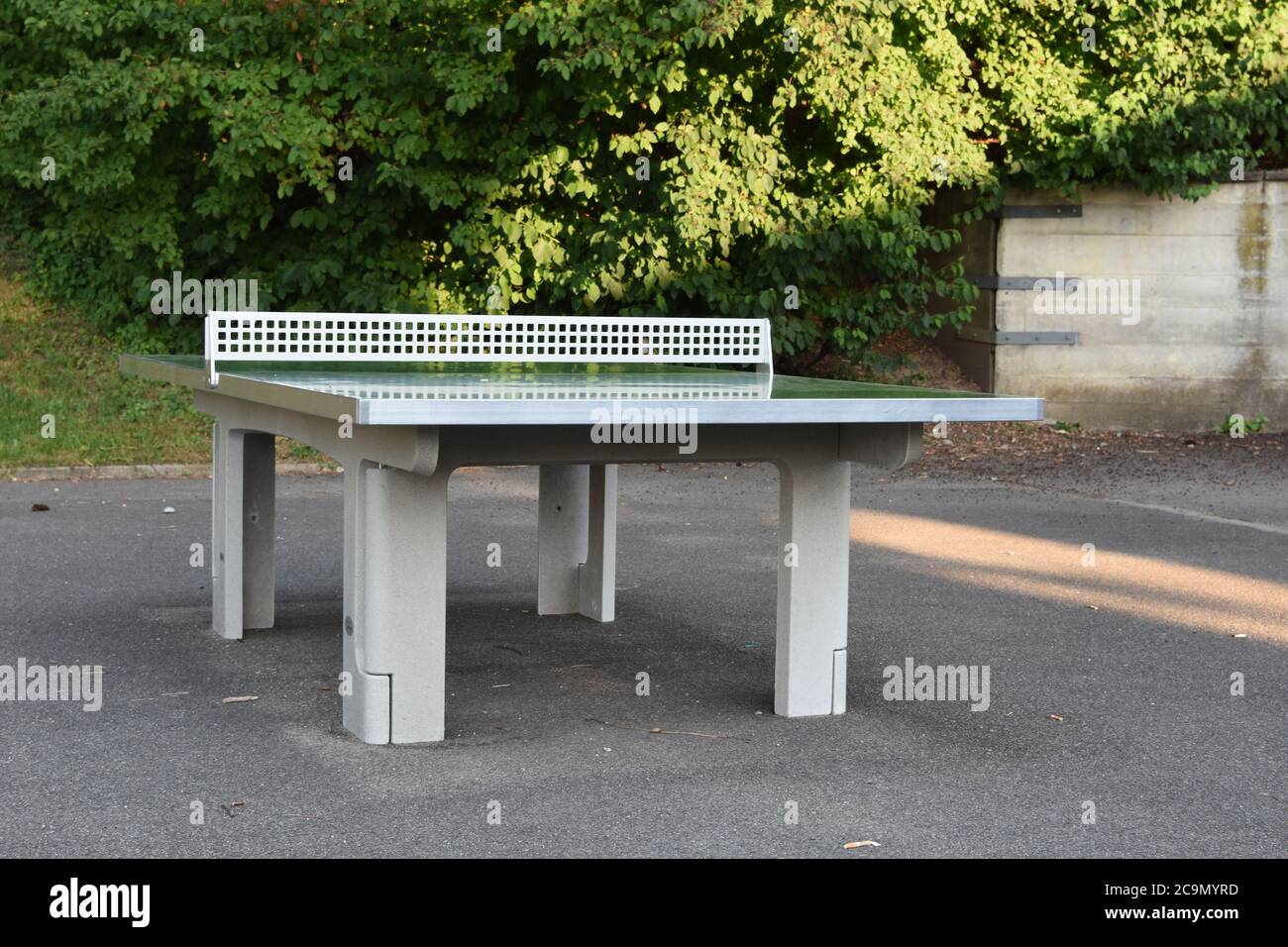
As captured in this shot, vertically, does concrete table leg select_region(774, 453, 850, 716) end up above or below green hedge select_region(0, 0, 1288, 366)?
below

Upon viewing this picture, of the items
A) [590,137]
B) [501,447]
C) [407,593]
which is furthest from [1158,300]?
[407,593]

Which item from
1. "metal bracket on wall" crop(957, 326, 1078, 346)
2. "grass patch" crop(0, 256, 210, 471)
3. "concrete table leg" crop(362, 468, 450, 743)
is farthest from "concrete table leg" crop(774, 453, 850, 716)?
"metal bracket on wall" crop(957, 326, 1078, 346)

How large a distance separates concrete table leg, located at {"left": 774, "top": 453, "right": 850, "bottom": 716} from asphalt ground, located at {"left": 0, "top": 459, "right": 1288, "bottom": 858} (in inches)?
5.0

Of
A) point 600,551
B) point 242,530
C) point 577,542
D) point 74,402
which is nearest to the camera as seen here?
point 242,530

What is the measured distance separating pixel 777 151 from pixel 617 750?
11.3 meters

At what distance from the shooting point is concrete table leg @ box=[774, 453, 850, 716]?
20.1 ft

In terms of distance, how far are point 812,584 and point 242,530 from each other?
A: 9.25 feet

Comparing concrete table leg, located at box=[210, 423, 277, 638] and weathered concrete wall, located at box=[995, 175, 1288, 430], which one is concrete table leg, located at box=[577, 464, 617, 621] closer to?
concrete table leg, located at box=[210, 423, 277, 638]

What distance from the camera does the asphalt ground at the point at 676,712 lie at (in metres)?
4.79

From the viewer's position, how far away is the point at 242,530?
301 inches

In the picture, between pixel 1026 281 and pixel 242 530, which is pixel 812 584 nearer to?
pixel 242 530

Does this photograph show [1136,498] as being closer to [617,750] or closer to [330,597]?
[330,597]

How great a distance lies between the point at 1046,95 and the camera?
1747 cm

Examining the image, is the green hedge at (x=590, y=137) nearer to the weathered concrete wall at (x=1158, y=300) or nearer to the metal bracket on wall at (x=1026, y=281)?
the weathered concrete wall at (x=1158, y=300)
